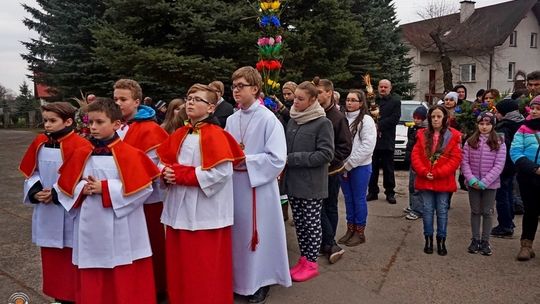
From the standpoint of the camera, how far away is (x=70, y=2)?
61.0ft

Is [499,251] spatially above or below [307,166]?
below

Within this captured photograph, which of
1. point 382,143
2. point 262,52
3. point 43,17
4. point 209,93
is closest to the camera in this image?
point 209,93

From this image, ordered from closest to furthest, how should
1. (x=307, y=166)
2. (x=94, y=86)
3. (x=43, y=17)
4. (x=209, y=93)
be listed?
(x=209, y=93) < (x=307, y=166) < (x=94, y=86) < (x=43, y=17)

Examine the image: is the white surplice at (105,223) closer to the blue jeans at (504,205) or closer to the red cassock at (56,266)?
the red cassock at (56,266)

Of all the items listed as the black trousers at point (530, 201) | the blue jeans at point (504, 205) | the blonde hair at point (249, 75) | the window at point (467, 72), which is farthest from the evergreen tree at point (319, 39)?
the window at point (467, 72)

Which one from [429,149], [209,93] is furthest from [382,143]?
[209,93]

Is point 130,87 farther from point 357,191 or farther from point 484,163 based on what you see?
point 484,163

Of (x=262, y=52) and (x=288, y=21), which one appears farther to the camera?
(x=288, y=21)

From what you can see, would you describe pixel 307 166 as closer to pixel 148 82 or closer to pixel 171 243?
pixel 171 243

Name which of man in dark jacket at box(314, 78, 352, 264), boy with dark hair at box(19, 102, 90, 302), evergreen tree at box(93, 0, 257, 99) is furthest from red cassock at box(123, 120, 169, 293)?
evergreen tree at box(93, 0, 257, 99)

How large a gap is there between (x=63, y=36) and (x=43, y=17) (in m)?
5.78

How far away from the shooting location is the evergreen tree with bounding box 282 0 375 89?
44.2ft

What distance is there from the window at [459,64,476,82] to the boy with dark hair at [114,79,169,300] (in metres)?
38.1

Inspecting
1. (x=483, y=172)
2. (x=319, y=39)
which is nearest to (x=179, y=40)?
(x=319, y=39)
